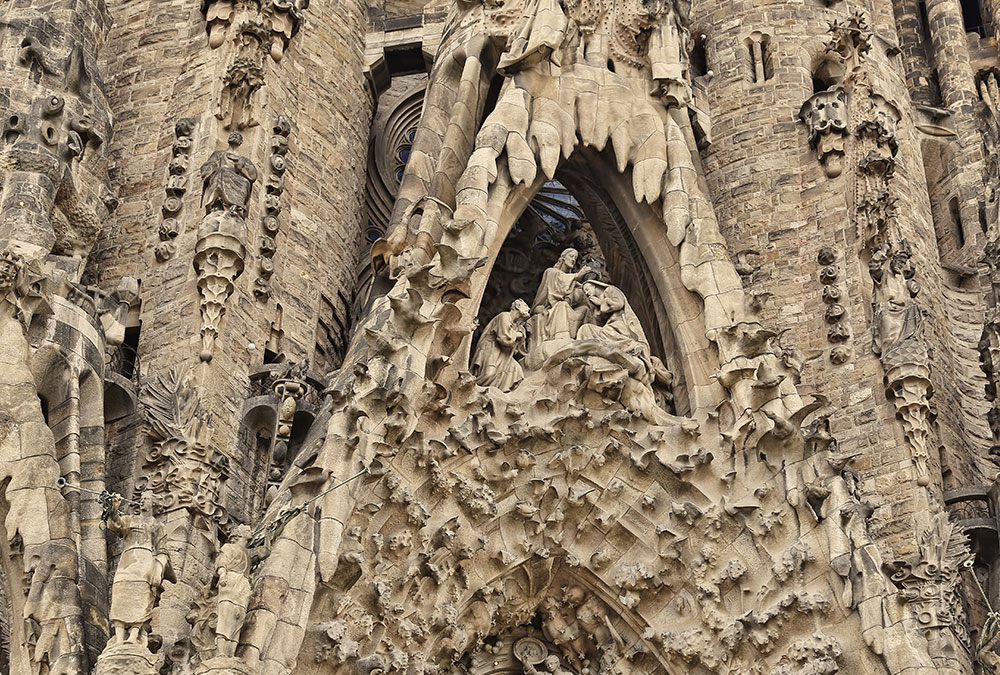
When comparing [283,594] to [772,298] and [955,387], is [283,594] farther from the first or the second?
[955,387]

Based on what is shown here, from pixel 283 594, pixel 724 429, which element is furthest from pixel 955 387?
pixel 283 594

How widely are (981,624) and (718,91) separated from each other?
5797 mm

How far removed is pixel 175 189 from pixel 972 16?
36.5 ft

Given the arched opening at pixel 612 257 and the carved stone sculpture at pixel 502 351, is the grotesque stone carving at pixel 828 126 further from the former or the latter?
the carved stone sculpture at pixel 502 351

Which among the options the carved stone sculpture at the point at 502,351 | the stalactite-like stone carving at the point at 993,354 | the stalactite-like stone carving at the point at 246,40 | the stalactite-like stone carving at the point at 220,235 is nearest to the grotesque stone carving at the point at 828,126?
the stalactite-like stone carving at the point at 993,354

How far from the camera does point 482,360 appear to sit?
13.6 m

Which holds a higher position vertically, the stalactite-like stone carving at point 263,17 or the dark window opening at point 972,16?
the dark window opening at point 972,16

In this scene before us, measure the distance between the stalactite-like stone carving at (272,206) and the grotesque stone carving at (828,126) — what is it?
4.61 meters

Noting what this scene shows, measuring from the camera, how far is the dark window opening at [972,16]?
2123 cm

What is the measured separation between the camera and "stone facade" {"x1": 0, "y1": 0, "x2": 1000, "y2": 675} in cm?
1203

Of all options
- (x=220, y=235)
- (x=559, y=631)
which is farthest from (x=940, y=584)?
(x=220, y=235)

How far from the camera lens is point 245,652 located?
36.4 ft

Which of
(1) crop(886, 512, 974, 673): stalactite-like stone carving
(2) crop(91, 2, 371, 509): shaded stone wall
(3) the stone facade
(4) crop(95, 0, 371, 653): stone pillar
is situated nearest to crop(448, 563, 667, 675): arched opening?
(3) the stone facade

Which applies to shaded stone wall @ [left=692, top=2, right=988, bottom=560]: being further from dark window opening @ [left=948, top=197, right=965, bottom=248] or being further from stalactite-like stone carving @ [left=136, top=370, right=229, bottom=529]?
stalactite-like stone carving @ [left=136, top=370, right=229, bottom=529]
